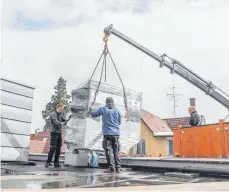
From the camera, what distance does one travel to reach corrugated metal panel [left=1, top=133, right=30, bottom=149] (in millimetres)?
6363

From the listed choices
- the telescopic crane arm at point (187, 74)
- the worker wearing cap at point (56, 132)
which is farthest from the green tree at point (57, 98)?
the worker wearing cap at point (56, 132)

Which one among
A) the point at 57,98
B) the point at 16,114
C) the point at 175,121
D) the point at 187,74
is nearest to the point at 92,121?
the point at 16,114

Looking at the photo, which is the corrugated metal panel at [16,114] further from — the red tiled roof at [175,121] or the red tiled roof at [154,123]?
the red tiled roof at [175,121]

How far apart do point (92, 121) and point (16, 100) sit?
181 cm

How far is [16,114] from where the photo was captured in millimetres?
6645

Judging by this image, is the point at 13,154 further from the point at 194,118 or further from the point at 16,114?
the point at 194,118

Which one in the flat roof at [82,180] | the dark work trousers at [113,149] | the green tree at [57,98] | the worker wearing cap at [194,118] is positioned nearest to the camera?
the flat roof at [82,180]

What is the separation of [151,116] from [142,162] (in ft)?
76.1

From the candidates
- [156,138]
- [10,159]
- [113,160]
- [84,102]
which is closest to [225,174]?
[113,160]

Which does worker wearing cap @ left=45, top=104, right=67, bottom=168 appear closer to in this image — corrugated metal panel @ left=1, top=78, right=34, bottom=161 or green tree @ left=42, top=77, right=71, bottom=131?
corrugated metal panel @ left=1, top=78, right=34, bottom=161

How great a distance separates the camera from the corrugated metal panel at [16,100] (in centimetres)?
643

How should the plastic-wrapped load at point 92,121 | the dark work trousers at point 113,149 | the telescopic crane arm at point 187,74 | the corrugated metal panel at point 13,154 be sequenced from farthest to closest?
the telescopic crane arm at point 187,74 < the plastic-wrapped load at point 92,121 < the corrugated metal panel at point 13,154 < the dark work trousers at point 113,149

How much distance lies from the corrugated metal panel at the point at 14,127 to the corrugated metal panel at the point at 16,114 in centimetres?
9

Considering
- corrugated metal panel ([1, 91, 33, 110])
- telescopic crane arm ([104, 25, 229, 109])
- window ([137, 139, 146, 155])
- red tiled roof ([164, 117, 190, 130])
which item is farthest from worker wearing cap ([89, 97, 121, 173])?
red tiled roof ([164, 117, 190, 130])
